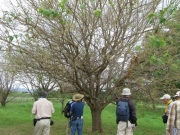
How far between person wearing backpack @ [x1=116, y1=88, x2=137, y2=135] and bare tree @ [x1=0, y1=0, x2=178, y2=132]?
1446mm

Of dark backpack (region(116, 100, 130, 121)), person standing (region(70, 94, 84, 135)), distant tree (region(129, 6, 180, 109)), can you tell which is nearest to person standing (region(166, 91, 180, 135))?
dark backpack (region(116, 100, 130, 121))

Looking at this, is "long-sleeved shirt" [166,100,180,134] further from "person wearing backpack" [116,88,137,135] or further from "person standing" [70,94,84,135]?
"person standing" [70,94,84,135]

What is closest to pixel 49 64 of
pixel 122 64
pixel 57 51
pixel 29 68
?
pixel 57 51

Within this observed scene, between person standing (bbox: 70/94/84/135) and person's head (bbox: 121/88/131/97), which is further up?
person's head (bbox: 121/88/131/97)

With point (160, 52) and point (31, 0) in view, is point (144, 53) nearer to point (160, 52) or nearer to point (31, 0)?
point (160, 52)

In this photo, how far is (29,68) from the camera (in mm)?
8594

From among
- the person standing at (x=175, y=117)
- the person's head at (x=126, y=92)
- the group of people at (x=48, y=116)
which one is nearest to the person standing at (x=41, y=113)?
the group of people at (x=48, y=116)

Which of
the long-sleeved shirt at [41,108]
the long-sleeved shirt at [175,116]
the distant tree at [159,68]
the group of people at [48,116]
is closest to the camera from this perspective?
the long-sleeved shirt at [175,116]

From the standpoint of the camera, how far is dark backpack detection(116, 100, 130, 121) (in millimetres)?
6066

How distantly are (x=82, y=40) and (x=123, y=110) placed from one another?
3242 mm

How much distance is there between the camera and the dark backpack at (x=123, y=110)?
607cm

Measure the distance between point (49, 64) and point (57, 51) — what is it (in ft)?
1.64

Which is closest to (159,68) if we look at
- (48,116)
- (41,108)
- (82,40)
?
(82,40)

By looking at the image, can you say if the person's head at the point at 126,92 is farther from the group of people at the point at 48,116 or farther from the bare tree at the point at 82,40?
the bare tree at the point at 82,40
